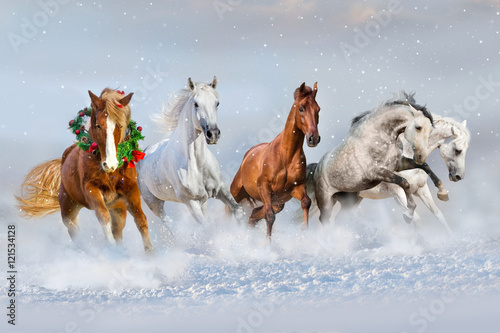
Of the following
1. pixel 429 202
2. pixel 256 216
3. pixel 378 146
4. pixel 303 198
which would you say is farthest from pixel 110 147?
pixel 429 202

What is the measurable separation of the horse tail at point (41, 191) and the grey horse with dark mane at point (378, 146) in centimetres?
292

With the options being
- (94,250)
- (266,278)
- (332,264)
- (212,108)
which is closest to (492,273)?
(332,264)

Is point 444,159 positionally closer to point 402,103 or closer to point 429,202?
point 429,202

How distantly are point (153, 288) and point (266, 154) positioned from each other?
198cm

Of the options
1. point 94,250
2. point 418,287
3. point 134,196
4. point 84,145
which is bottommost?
point 418,287

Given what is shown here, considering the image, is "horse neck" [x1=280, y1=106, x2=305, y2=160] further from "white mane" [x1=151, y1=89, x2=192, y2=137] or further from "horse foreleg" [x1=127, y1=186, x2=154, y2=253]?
"horse foreleg" [x1=127, y1=186, x2=154, y2=253]

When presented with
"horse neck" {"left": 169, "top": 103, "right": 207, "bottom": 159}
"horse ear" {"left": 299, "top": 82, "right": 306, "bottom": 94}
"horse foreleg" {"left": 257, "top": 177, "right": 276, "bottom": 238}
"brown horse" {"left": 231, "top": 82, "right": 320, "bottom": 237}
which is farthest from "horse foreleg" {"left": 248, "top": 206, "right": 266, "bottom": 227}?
"horse ear" {"left": 299, "top": 82, "right": 306, "bottom": 94}

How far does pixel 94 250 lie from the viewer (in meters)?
7.14

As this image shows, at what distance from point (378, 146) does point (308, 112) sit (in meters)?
0.86

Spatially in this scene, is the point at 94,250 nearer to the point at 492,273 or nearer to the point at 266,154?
the point at 266,154

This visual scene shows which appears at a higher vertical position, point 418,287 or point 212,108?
point 212,108

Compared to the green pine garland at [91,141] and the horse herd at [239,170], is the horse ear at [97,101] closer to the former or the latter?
the horse herd at [239,170]

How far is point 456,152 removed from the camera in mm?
8070

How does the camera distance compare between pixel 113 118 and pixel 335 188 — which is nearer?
pixel 113 118
